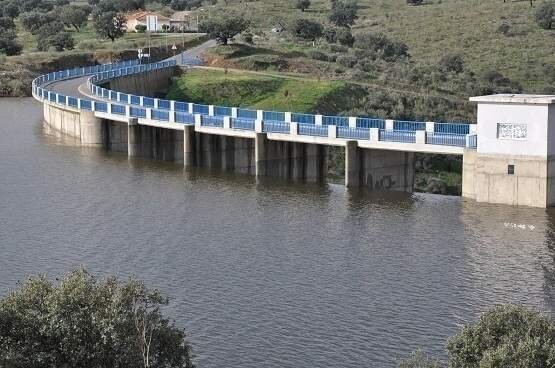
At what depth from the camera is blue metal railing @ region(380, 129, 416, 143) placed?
51469 millimetres

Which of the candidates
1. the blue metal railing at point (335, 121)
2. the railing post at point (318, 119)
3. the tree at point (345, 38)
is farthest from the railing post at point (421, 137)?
the tree at point (345, 38)

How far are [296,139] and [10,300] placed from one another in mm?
33460

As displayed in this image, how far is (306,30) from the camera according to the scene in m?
122

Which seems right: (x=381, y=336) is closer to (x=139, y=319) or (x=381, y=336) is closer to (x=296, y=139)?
(x=139, y=319)

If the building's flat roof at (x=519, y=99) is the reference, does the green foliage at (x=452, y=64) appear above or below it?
below

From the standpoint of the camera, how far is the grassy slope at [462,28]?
4220 inches

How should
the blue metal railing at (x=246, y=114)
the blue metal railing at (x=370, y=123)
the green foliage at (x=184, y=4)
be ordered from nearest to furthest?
the blue metal railing at (x=370, y=123) < the blue metal railing at (x=246, y=114) < the green foliage at (x=184, y=4)

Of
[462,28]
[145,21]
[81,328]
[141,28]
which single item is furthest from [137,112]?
[145,21]

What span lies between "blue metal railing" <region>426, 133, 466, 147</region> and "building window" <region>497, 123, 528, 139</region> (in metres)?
2.57

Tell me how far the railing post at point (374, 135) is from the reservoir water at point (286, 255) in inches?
109

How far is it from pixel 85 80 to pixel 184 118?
102 feet

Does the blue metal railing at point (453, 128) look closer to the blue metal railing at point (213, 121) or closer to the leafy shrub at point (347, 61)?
the blue metal railing at point (213, 121)

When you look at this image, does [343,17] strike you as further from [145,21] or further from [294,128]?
[294,128]

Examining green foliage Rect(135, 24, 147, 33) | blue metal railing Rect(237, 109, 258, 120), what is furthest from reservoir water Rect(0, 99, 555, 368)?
green foliage Rect(135, 24, 147, 33)
